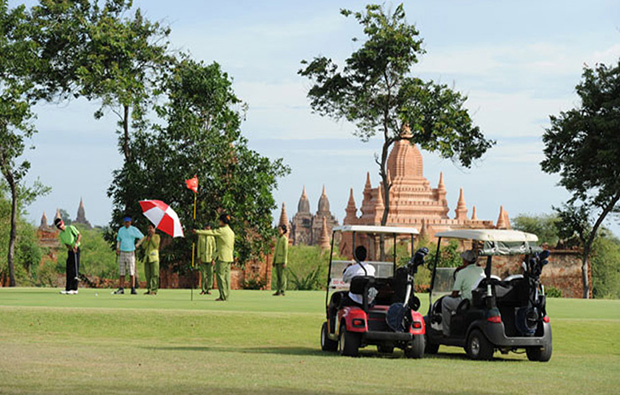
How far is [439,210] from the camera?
81.2 metres

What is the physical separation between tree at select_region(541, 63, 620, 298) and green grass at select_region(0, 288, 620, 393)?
16948 millimetres

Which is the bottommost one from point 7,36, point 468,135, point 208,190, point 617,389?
point 617,389

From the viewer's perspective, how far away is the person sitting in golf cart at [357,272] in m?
11.7

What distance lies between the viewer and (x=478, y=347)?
11.8 metres

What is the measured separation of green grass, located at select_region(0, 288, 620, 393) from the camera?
334 inches

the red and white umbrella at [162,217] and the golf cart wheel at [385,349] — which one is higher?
the red and white umbrella at [162,217]

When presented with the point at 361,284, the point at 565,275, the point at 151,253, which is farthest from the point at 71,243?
the point at 565,275

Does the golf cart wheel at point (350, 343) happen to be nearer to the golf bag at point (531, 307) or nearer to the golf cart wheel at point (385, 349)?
the golf cart wheel at point (385, 349)

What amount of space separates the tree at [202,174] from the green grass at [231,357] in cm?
1274

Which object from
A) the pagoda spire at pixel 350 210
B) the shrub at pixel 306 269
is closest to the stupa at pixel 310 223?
the pagoda spire at pixel 350 210

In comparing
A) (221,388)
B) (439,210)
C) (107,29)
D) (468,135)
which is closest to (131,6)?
(107,29)

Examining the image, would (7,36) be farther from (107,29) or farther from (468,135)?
(468,135)

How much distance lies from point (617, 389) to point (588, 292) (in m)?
30.5

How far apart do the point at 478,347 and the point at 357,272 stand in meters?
1.69
